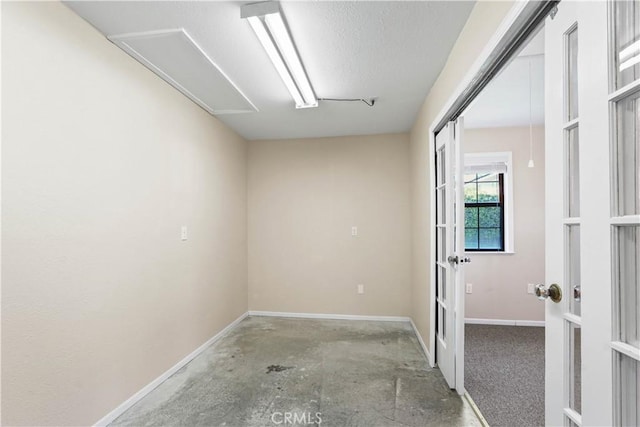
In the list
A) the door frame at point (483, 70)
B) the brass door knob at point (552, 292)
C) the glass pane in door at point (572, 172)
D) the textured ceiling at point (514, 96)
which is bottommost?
the brass door knob at point (552, 292)

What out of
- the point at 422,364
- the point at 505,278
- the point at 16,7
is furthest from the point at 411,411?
the point at 16,7

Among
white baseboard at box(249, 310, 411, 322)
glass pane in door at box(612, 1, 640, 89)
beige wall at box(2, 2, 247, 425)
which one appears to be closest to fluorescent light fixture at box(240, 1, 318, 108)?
beige wall at box(2, 2, 247, 425)

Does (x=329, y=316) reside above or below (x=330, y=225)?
below

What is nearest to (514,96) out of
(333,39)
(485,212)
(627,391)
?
(485,212)

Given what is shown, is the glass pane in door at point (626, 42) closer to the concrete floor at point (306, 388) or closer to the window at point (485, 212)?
the concrete floor at point (306, 388)

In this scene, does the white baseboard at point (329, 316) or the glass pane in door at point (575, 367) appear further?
the white baseboard at point (329, 316)

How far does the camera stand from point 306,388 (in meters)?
2.23

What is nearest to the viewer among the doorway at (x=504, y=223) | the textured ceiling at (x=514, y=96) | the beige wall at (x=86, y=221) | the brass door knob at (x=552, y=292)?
the brass door knob at (x=552, y=292)

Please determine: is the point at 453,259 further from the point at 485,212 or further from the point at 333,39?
the point at 485,212

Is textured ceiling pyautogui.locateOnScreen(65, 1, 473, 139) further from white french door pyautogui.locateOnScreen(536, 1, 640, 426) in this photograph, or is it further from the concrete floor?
the concrete floor

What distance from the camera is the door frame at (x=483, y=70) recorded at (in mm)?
1121
